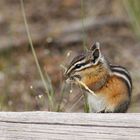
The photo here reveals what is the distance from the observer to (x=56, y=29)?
9.96 m

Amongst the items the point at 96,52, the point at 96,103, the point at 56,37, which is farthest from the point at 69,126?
the point at 56,37

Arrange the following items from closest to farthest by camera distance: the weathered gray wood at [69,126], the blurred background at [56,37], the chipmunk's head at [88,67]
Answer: the weathered gray wood at [69,126] → the chipmunk's head at [88,67] → the blurred background at [56,37]

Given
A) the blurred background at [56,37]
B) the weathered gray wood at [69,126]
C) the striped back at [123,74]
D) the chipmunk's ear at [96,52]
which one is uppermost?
the chipmunk's ear at [96,52]

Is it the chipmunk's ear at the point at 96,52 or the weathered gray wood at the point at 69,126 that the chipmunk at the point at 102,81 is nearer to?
the chipmunk's ear at the point at 96,52

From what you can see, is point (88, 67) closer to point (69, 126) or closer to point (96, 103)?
point (96, 103)

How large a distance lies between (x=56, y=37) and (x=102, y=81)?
531 cm

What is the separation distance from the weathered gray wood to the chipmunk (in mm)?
538

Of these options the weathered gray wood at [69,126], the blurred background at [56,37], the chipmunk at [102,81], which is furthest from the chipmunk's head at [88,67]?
the blurred background at [56,37]

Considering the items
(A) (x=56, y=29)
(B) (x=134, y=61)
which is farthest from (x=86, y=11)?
(B) (x=134, y=61)

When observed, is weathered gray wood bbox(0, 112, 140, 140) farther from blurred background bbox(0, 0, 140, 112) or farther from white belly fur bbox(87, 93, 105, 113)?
blurred background bbox(0, 0, 140, 112)

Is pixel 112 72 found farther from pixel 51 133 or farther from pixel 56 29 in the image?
pixel 56 29

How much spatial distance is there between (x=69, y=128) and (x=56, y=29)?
6071 millimetres

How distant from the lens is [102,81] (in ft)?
14.9

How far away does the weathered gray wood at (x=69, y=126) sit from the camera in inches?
153
